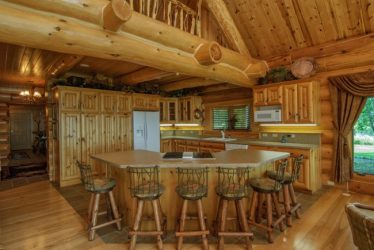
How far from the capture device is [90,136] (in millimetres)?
5348

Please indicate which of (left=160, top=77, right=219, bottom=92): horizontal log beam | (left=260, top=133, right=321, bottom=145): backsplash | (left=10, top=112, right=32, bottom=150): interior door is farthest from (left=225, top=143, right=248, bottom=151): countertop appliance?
(left=10, top=112, right=32, bottom=150): interior door

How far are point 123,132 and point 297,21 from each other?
4.97 meters

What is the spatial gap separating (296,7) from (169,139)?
16.6ft

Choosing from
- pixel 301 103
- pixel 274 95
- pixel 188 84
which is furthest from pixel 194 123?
pixel 301 103

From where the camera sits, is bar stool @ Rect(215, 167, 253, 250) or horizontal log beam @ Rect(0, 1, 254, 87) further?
bar stool @ Rect(215, 167, 253, 250)

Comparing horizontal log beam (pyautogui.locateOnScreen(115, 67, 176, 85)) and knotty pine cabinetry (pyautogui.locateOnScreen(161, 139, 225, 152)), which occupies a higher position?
horizontal log beam (pyautogui.locateOnScreen(115, 67, 176, 85))

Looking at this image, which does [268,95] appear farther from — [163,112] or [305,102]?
[163,112]

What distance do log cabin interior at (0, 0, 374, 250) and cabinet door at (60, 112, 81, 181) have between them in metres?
0.02

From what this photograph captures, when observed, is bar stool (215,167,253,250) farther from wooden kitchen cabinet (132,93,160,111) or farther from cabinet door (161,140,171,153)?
Result: cabinet door (161,140,171,153)

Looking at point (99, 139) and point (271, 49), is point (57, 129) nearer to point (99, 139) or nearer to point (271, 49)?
point (99, 139)

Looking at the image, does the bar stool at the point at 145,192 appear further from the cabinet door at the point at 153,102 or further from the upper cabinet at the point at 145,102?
the cabinet door at the point at 153,102

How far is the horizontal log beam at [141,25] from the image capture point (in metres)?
2.17

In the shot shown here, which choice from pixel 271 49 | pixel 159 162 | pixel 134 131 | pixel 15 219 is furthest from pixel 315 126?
pixel 15 219

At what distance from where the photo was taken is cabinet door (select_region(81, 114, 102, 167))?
17.2 ft
